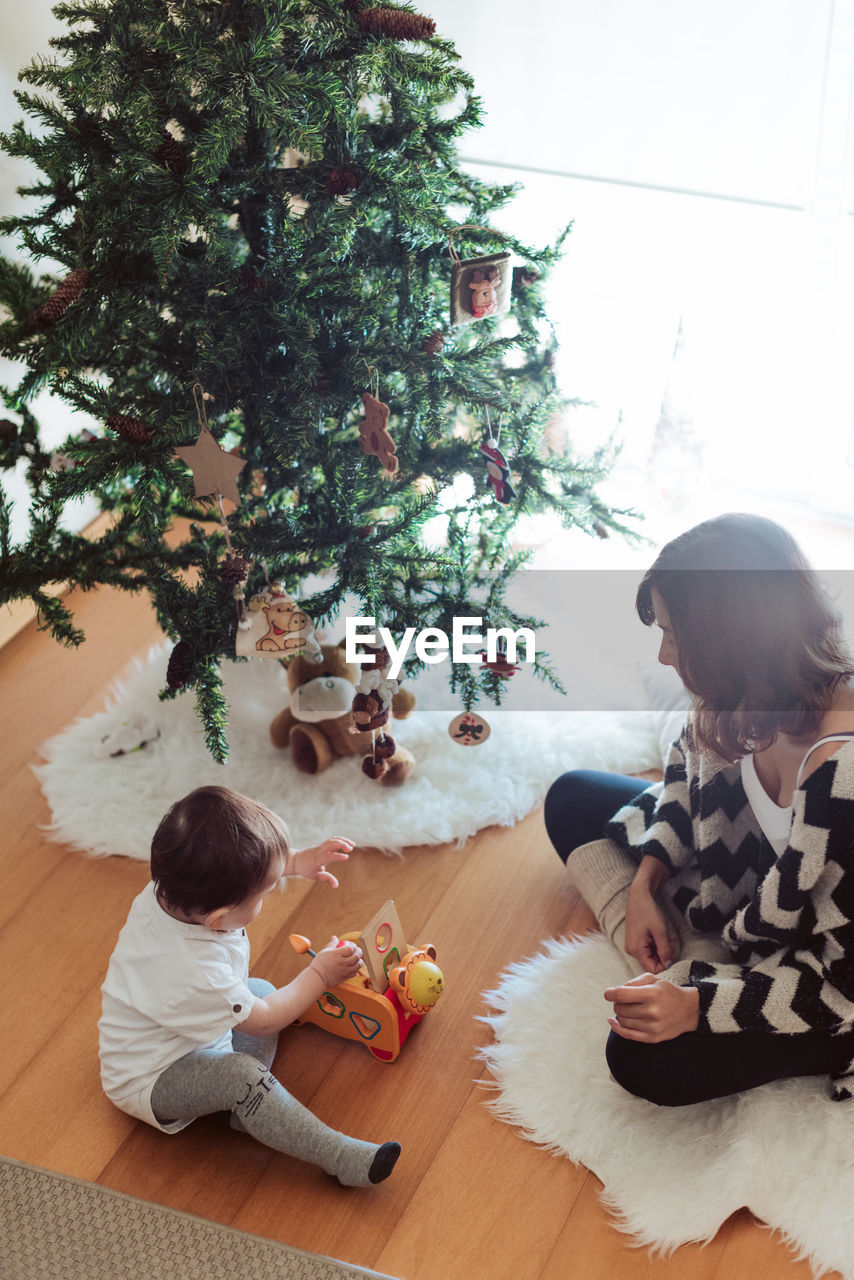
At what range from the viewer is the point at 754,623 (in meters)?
1.16

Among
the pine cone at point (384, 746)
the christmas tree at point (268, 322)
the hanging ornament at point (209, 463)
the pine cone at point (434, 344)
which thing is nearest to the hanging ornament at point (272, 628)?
the christmas tree at point (268, 322)

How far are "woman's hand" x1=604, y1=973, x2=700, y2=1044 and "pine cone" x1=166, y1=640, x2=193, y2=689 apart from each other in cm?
65

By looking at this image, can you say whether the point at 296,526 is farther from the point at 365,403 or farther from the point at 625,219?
the point at 625,219

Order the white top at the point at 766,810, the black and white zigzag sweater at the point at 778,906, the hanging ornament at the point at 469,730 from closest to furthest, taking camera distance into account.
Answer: the black and white zigzag sweater at the point at 778,906, the white top at the point at 766,810, the hanging ornament at the point at 469,730

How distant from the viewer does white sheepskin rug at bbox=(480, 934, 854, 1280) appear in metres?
1.19

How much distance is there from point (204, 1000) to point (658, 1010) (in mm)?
497

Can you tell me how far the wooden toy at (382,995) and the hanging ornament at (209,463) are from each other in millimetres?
544

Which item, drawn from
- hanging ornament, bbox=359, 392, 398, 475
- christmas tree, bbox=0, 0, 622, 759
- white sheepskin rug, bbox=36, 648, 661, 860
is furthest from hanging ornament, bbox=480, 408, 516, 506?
white sheepskin rug, bbox=36, 648, 661, 860

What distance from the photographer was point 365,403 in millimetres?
1416

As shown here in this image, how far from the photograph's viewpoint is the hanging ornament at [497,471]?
1.48 metres

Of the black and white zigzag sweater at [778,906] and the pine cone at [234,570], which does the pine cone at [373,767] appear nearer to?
the pine cone at [234,570]

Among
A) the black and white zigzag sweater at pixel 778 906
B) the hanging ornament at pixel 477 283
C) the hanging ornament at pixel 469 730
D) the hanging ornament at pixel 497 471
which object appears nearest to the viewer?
the black and white zigzag sweater at pixel 778 906

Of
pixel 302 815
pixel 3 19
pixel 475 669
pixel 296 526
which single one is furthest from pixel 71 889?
pixel 3 19

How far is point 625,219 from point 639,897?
1377 mm
